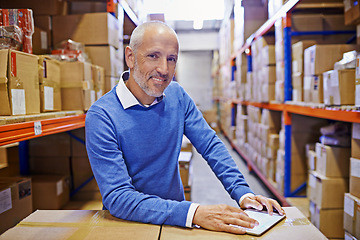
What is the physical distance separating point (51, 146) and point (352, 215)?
2.64m

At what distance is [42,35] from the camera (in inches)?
107

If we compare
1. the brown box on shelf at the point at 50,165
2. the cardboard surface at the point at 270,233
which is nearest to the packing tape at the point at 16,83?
the cardboard surface at the point at 270,233

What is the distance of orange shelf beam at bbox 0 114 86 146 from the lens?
4.20 ft

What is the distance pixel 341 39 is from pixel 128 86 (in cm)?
284

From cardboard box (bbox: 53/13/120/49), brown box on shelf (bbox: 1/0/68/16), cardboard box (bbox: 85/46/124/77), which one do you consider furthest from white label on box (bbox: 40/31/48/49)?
cardboard box (bbox: 85/46/124/77)

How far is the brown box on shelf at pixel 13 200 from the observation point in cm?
189

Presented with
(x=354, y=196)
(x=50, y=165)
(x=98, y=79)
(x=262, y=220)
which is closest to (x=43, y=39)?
(x=98, y=79)

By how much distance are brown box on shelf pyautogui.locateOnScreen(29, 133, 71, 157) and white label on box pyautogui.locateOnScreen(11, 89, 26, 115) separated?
50.6 inches

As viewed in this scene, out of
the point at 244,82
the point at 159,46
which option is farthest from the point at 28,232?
the point at 244,82

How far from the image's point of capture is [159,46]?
4.68ft

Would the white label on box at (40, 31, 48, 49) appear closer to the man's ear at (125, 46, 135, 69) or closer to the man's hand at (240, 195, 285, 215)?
the man's ear at (125, 46, 135, 69)

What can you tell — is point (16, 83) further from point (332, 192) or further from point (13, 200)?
point (332, 192)

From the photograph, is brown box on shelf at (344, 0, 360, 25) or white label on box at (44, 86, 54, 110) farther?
brown box on shelf at (344, 0, 360, 25)

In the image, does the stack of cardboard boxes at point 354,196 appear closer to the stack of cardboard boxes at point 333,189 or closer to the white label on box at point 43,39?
the stack of cardboard boxes at point 333,189
